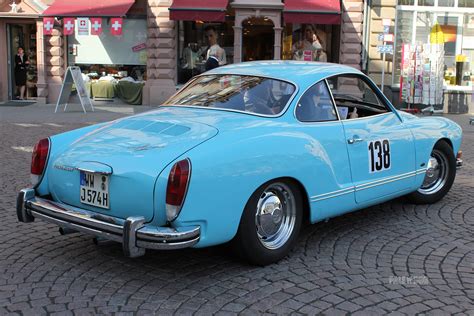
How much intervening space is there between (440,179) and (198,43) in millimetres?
12464

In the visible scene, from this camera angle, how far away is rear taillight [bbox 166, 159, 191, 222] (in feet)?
11.8

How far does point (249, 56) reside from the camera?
695 inches

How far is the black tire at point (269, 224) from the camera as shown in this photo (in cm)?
402

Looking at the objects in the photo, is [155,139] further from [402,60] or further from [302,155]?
[402,60]

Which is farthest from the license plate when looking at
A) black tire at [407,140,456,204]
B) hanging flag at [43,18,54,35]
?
hanging flag at [43,18,54,35]

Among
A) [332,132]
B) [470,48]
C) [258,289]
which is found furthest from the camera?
[470,48]

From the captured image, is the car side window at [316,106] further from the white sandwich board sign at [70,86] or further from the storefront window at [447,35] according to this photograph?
the storefront window at [447,35]

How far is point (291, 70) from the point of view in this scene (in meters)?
5.01

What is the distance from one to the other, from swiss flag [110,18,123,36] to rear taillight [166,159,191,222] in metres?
13.4

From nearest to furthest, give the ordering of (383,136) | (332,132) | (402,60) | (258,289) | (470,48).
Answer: (258,289), (332,132), (383,136), (402,60), (470,48)

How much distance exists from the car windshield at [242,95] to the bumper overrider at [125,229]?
4.55 feet

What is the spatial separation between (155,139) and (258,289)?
4.22 ft

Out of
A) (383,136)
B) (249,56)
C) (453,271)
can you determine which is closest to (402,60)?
(249,56)

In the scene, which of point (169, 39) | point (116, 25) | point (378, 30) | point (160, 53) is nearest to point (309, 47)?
point (378, 30)
